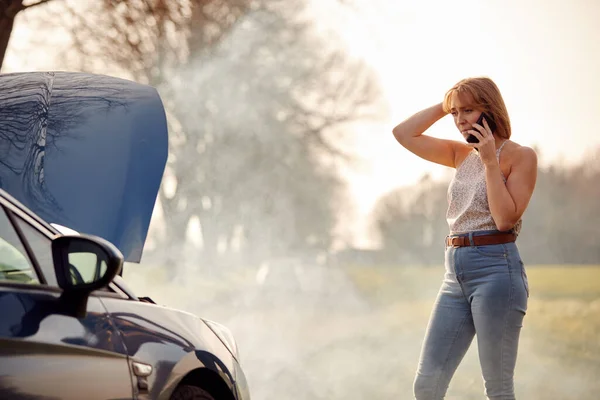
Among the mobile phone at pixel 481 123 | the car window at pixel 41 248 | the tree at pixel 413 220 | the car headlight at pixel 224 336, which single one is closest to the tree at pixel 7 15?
the tree at pixel 413 220

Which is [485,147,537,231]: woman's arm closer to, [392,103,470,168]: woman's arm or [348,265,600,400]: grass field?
[392,103,470,168]: woman's arm

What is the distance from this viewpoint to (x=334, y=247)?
1343 centimetres

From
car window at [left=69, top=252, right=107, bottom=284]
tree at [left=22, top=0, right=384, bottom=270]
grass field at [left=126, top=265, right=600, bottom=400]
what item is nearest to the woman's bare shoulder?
car window at [left=69, top=252, right=107, bottom=284]

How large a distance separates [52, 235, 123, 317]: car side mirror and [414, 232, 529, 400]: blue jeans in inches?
73.5

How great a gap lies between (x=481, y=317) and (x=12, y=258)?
81.4 inches

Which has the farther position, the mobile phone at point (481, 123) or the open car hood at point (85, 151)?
the open car hood at point (85, 151)

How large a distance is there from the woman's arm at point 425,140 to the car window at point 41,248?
2.20 metres

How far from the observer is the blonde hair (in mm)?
4379

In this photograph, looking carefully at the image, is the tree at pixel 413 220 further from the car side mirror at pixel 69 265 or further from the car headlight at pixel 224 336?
the car side mirror at pixel 69 265

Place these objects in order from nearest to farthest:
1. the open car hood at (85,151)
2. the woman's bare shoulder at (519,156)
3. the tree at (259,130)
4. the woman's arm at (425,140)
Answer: the woman's bare shoulder at (519,156) → the woman's arm at (425,140) → the open car hood at (85,151) → the tree at (259,130)

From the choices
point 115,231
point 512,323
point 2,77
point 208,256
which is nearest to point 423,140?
point 512,323

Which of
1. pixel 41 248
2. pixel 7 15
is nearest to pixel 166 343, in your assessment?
pixel 41 248

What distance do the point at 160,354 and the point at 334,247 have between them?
33.7 feet

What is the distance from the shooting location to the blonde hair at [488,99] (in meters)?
4.38
